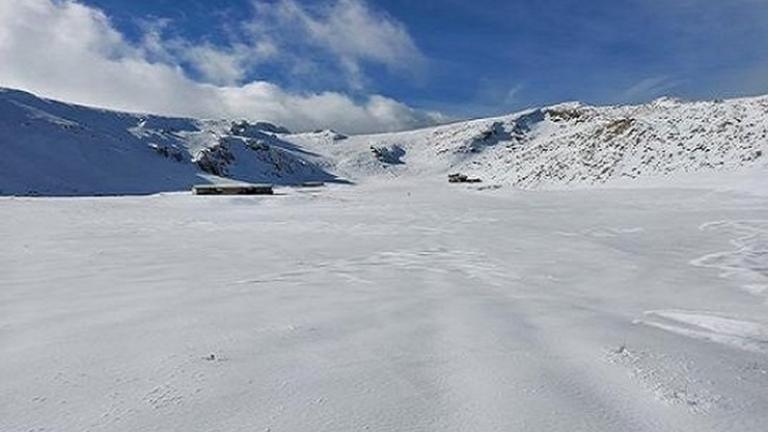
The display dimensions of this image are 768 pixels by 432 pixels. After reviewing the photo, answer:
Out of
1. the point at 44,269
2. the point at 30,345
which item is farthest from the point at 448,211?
the point at 30,345

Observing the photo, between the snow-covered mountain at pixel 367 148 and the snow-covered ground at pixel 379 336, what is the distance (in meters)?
25.1

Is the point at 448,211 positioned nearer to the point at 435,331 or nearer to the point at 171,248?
the point at 171,248

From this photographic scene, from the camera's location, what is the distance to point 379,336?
14.6 ft

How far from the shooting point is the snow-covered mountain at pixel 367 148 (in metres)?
35.2

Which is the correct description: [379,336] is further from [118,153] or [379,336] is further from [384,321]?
[118,153]

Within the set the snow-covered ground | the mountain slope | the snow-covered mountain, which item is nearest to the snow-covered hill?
the snow-covered mountain

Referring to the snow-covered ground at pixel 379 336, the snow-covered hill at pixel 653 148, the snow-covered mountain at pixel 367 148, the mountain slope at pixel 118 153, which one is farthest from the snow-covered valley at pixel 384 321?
the mountain slope at pixel 118 153

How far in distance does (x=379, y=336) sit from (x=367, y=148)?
293 ft

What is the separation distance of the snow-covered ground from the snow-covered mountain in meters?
25.1

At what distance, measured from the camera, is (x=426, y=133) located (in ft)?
330

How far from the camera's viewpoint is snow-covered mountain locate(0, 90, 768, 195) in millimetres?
35188

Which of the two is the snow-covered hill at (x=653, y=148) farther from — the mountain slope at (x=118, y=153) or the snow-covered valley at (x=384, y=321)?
the mountain slope at (x=118, y=153)

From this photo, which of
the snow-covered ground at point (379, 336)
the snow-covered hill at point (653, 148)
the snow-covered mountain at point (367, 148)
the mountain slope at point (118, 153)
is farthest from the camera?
the mountain slope at point (118, 153)

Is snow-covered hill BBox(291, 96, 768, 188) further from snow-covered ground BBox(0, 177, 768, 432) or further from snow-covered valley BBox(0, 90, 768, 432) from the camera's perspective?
snow-covered ground BBox(0, 177, 768, 432)
